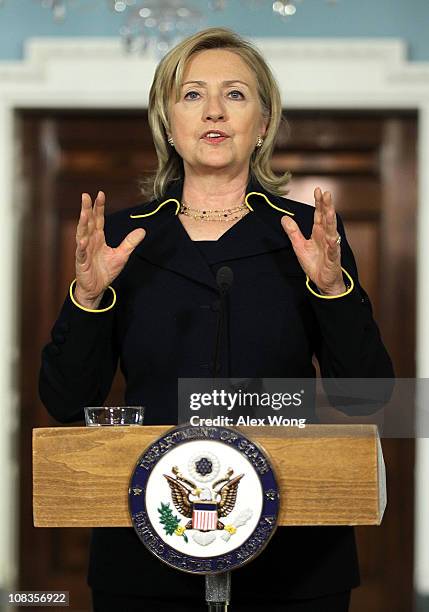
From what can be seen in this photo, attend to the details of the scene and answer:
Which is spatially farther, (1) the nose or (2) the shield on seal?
(1) the nose

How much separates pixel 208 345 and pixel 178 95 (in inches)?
18.0

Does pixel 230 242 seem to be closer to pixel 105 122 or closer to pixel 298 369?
pixel 298 369

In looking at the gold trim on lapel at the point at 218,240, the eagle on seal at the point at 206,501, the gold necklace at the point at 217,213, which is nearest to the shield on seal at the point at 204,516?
the eagle on seal at the point at 206,501

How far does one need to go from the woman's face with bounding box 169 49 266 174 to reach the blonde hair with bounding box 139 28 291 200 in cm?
2

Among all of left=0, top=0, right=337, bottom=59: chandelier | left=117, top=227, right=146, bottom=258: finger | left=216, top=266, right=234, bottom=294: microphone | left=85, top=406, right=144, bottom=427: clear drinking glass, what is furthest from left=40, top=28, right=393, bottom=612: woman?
left=0, top=0, right=337, bottom=59: chandelier

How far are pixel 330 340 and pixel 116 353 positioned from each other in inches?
15.3

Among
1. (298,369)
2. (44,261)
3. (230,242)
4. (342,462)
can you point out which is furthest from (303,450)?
(44,261)

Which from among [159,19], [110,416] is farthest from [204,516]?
[159,19]

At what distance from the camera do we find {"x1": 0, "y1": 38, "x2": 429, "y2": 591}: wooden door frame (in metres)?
3.99

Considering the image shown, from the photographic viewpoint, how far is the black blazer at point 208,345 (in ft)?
5.23

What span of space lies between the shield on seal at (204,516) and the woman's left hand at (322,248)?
38cm

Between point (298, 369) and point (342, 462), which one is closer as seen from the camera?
point (342, 462)

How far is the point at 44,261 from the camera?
4.25 metres

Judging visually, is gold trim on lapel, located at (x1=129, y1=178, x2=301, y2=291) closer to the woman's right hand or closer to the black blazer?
the black blazer
